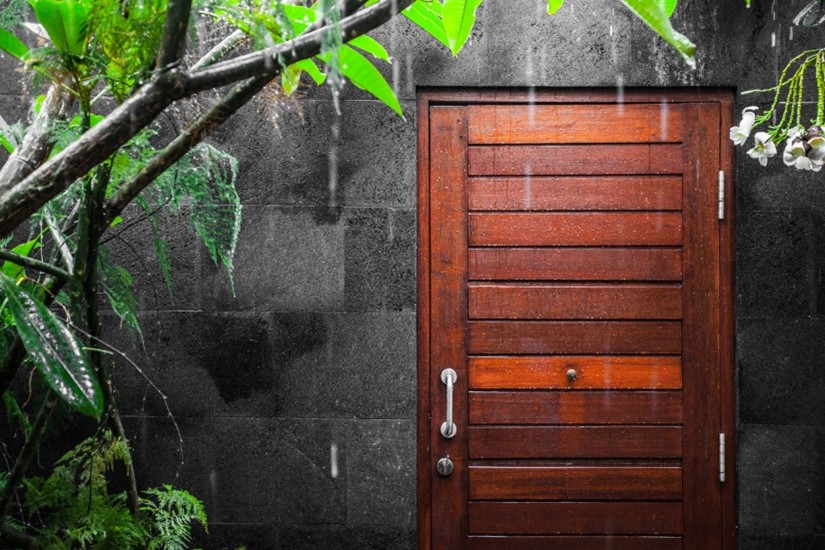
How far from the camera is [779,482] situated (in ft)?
9.55

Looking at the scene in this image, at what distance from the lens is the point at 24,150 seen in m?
1.33

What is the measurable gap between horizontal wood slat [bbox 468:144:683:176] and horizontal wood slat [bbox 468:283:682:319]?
1.46 ft

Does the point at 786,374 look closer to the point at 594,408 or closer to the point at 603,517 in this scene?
the point at 594,408

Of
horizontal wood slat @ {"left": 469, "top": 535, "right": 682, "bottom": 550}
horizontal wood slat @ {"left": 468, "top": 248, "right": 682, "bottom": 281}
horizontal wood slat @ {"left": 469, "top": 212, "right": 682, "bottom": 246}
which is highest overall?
horizontal wood slat @ {"left": 469, "top": 212, "right": 682, "bottom": 246}

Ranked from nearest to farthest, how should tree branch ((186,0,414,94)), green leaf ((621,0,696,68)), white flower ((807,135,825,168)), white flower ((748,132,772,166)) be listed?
green leaf ((621,0,696,68)) < tree branch ((186,0,414,94)) < white flower ((807,135,825,168)) < white flower ((748,132,772,166))

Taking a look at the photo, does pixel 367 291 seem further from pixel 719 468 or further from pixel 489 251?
pixel 719 468

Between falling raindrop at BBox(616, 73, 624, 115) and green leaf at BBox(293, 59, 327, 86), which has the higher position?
falling raindrop at BBox(616, 73, 624, 115)

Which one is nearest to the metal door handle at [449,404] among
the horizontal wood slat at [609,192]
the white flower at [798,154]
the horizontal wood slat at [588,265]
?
the horizontal wood slat at [588,265]

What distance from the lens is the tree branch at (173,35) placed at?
0.84 m

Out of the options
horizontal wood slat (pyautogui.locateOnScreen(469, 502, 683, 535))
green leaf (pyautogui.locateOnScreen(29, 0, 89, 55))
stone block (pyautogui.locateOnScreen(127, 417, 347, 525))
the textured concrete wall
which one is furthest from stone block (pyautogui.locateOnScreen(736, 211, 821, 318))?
green leaf (pyautogui.locateOnScreen(29, 0, 89, 55))

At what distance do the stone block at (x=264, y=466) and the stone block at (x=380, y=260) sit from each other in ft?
1.65

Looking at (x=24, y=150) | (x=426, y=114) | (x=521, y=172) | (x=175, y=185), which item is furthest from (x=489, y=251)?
(x=24, y=150)

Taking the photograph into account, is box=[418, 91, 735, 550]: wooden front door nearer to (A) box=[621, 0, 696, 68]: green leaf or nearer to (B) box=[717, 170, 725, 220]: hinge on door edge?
(B) box=[717, 170, 725, 220]: hinge on door edge

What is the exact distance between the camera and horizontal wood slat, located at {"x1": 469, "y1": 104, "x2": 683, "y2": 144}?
9.80ft
